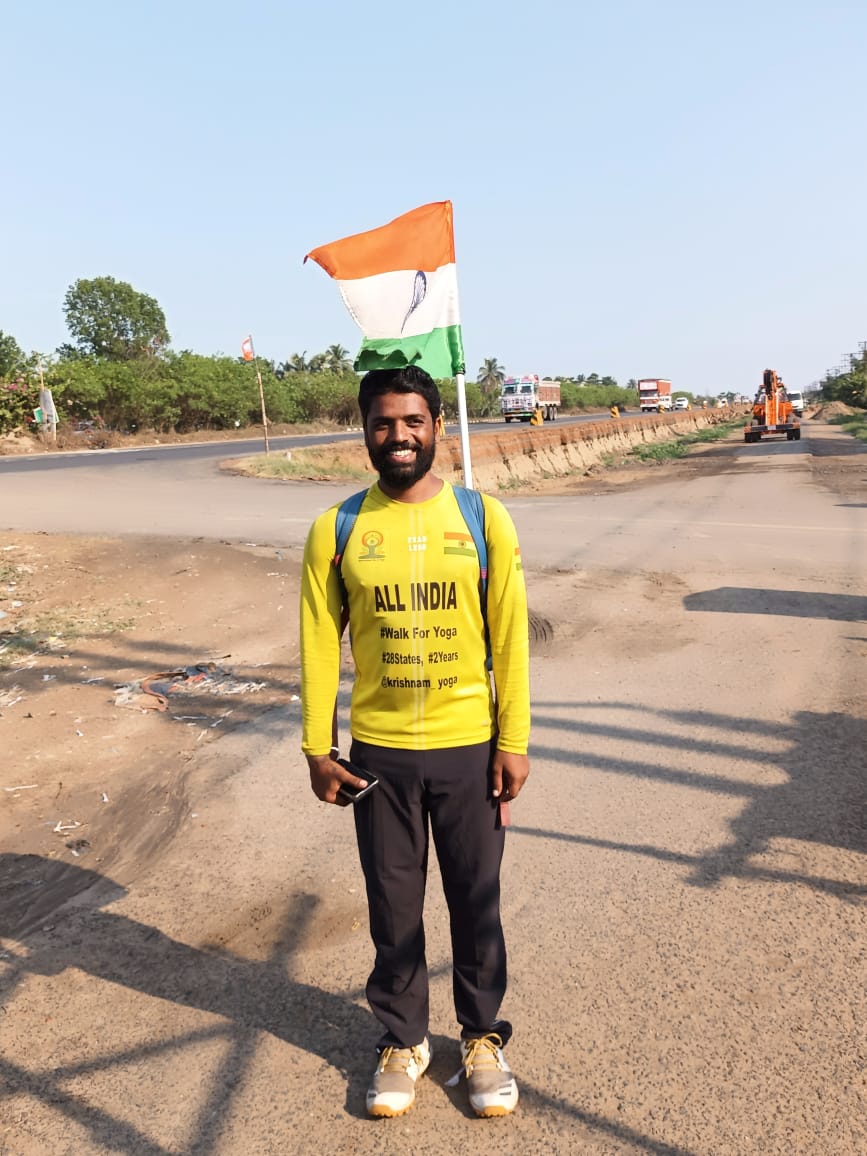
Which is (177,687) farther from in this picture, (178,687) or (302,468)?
(302,468)

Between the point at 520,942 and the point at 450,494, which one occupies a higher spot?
the point at 450,494

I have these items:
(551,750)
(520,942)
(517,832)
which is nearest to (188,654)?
(551,750)

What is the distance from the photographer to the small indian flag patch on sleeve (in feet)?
7.88

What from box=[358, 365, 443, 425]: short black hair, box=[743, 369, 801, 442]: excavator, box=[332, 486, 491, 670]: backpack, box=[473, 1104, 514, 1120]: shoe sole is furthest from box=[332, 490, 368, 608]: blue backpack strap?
box=[743, 369, 801, 442]: excavator

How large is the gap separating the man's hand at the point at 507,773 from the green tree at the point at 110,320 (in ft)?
286

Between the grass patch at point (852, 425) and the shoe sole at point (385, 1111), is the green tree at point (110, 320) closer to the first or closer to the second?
the grass patch at point (852, 425)

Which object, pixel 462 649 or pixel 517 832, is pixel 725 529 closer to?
pixel 517 832

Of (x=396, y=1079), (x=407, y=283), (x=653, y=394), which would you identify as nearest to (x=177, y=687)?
(x=407, y=283)

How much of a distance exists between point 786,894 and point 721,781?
1157mm

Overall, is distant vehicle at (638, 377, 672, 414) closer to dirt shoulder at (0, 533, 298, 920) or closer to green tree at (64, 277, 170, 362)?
green tree at (64, 277, 170, 362)

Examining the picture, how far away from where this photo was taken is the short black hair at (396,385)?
244cm

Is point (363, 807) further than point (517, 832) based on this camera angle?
No

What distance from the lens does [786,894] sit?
3.50 meters

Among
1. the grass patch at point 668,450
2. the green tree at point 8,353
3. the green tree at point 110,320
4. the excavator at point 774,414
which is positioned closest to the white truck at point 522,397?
the grass patch at point 668,450
